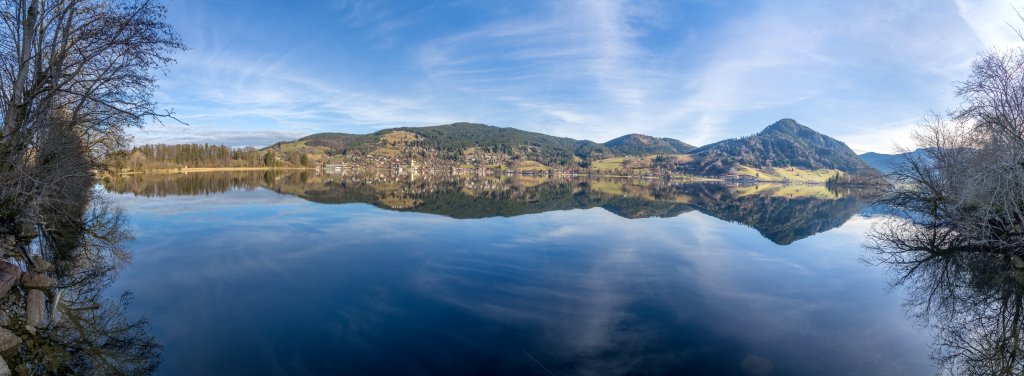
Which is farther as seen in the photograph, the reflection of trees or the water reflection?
the reflection of trees

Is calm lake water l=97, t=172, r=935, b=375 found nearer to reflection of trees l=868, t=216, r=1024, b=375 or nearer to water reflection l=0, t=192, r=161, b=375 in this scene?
water reflection l=0, t=192, r=161, b=375

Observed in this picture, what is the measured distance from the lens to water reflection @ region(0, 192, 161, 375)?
7891mm

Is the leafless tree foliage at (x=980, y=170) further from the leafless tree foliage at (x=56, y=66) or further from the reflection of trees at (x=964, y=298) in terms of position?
the leafless tree foliage at (x=56, y=66)

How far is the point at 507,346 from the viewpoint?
Answer: 919 cm

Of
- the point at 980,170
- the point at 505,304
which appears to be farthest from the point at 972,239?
the point at 505,304

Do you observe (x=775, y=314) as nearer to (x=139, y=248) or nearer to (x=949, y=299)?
(x=949, y=299)

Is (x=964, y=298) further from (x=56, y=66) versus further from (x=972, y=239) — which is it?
(x=56, y=66)

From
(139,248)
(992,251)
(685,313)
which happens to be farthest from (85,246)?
(992,251)

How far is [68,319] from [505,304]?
1042 cm

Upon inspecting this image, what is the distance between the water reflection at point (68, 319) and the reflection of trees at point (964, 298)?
1759cm

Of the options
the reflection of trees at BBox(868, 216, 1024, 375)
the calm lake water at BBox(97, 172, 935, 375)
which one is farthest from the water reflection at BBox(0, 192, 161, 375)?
the reflection of trees at BBox(868, 216, 1024, 375)

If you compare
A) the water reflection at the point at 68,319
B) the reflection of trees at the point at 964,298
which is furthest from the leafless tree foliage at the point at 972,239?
the water reflection at the point at 68,319

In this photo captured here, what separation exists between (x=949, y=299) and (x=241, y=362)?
21.3m

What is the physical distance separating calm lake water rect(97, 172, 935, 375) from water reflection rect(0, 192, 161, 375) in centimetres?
54
